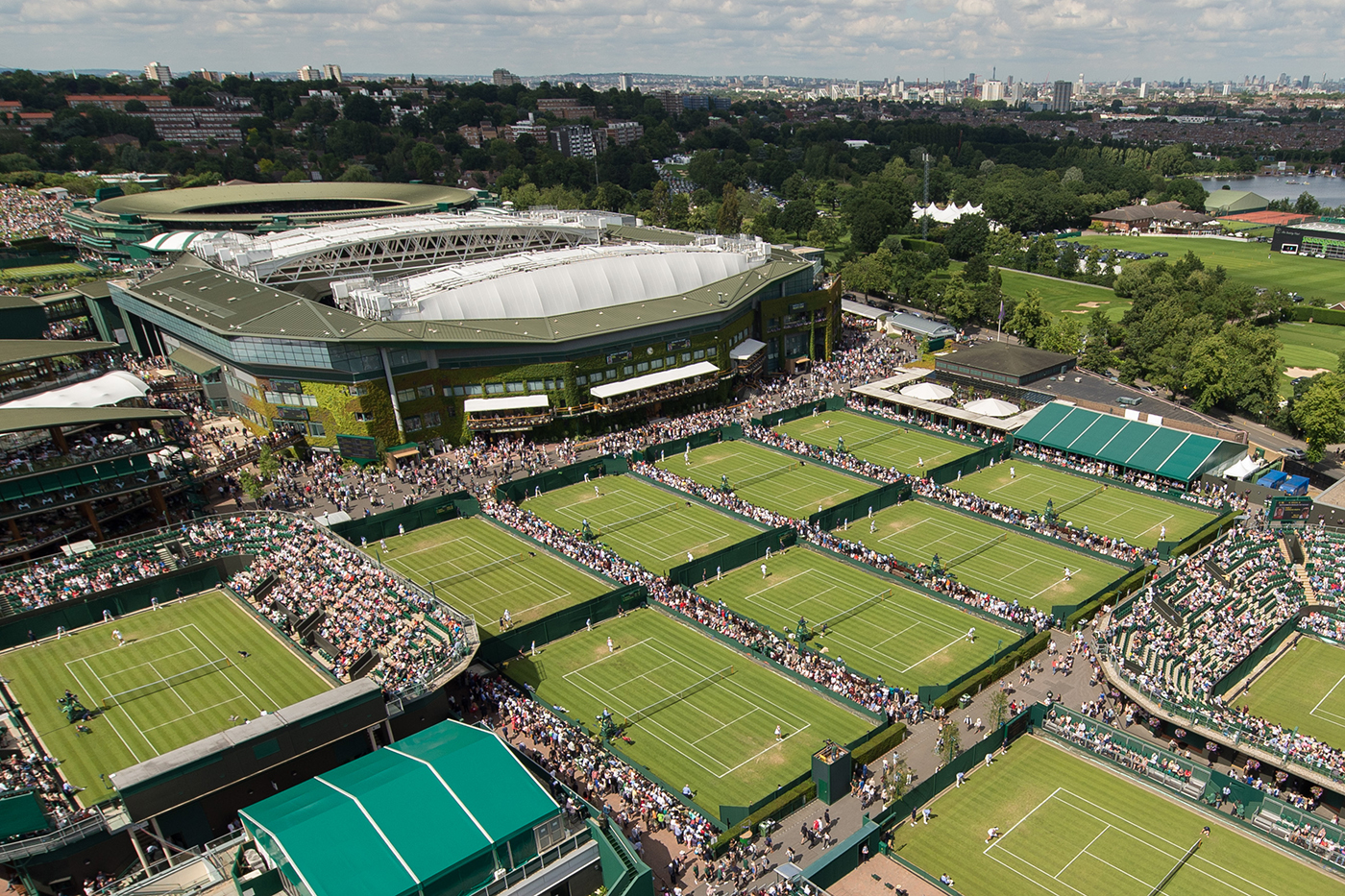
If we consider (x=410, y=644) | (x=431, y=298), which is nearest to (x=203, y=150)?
(x=431, y=298)

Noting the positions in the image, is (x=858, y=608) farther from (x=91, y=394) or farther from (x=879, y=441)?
(x=91, y=394)

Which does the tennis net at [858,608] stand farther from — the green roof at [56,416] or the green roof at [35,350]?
the green roof at [35,350]

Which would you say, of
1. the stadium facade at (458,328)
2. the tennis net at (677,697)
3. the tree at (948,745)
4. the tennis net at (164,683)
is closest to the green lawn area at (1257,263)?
the stadium facade at (458,328)

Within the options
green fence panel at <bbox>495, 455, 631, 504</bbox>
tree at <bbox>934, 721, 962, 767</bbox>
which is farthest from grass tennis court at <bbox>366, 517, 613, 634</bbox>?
tree at <bbox>934, 721, 962, 767</bbox>

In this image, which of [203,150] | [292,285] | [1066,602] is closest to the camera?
[1066,602]

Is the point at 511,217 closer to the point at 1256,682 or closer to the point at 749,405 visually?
the point at 749,405

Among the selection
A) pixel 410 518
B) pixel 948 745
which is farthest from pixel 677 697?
pixel 410 518
